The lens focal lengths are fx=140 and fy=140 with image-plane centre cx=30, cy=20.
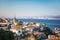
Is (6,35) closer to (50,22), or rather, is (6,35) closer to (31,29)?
(31,29)

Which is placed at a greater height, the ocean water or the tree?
the ocean water

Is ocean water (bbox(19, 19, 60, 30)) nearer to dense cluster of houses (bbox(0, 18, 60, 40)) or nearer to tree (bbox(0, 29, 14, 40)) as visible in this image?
dense cluster of houses (bbox(0, 18, 60, 40))

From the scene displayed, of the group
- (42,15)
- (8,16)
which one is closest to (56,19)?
(42,15)

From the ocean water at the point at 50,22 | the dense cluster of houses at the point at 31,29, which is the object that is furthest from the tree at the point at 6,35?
the ocean water at the point at 50,22

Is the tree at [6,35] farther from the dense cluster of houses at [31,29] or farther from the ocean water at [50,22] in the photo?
the ocean water at [50,22]

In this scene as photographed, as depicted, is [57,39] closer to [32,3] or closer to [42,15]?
[42,15]

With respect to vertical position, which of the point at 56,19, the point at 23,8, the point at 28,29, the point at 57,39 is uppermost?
the point at 23,8

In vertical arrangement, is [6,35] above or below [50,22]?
below

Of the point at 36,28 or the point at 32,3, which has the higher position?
the point at 32,3

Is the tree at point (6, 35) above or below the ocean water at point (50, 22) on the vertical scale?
below

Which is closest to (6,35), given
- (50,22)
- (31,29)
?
(31,29)

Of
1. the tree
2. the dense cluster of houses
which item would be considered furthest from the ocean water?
the tree
